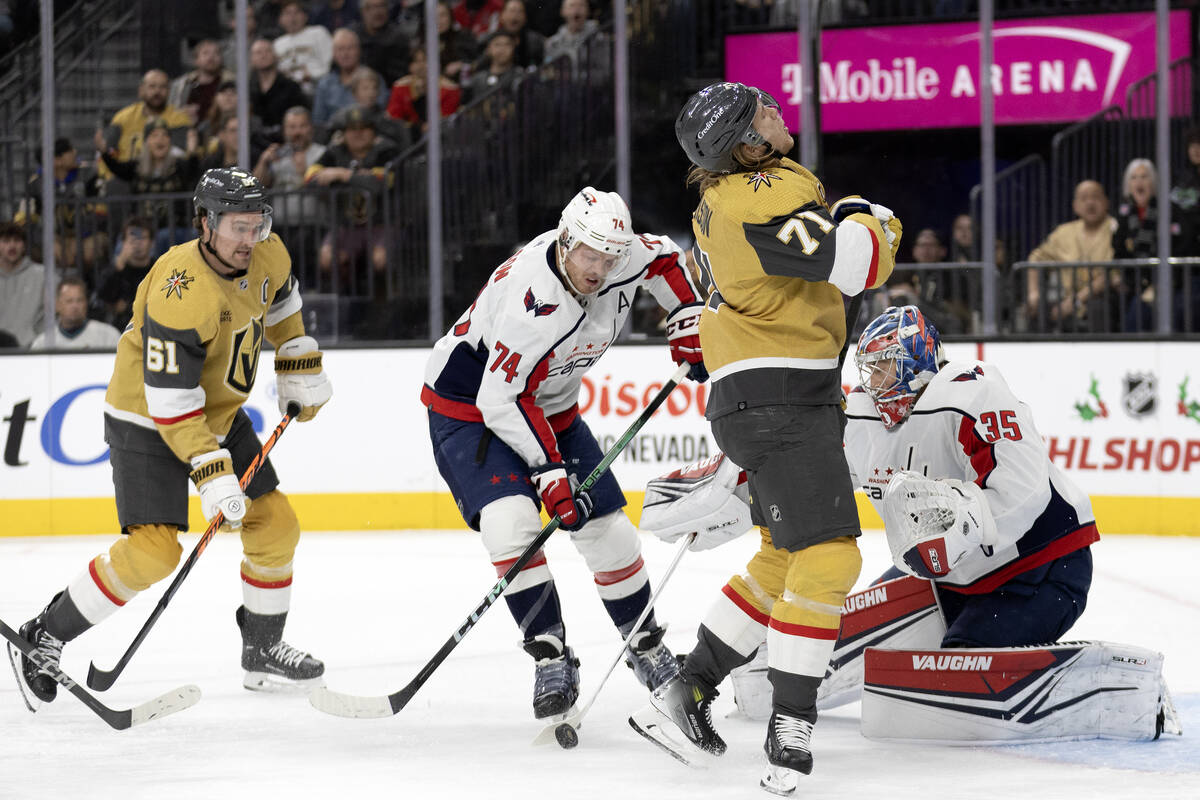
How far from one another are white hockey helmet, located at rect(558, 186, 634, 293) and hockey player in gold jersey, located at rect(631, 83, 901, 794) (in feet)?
0.78

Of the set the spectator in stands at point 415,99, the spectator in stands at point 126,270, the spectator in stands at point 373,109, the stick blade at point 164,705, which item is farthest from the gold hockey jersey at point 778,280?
the spectator in stands at point 415,99

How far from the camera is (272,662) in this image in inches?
134

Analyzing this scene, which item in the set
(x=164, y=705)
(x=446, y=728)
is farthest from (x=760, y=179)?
(x=164, y=705)

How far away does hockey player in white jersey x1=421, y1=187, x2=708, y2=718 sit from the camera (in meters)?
2.89

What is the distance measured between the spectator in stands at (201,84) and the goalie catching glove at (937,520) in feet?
17.2

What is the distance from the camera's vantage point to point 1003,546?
111 inches

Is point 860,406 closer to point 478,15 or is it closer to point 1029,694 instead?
point 1029,694

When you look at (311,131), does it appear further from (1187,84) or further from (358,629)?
(1187,84)

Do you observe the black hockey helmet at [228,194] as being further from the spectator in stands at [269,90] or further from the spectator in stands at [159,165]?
the spectator in stands at [269,90]

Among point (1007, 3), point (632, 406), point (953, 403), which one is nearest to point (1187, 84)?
point (1007, 3)

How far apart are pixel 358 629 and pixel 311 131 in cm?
365

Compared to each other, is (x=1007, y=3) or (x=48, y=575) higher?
(x=1007, y=3)

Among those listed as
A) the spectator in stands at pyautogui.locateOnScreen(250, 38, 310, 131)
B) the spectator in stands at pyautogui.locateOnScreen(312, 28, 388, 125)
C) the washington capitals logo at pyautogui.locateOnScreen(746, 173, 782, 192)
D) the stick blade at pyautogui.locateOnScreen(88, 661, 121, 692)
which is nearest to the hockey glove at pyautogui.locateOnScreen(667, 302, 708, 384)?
the washington capitals logo at pyautogui.locateOnScreen(746, 173, 782, 192)

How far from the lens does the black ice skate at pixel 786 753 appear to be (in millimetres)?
2465
